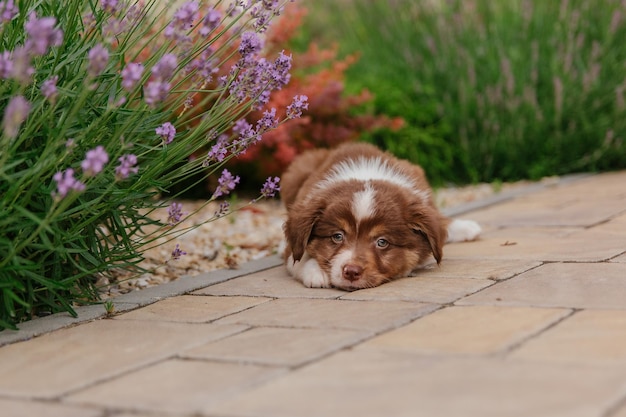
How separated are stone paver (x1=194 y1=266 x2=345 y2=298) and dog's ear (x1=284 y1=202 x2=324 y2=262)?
0.15m

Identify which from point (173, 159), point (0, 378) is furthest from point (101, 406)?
point (173, 159)

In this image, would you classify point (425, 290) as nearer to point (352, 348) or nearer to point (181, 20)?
point (352, 348)

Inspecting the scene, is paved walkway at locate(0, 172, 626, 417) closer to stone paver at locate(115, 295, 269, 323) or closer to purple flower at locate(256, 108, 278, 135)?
stone paver at locate(115, 295, 269, 323)

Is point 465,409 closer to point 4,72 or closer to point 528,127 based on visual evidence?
point 4,72

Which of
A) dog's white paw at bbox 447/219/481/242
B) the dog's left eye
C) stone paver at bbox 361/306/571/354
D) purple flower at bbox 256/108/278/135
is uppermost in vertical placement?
purple flower at bbox 256/108/278/135

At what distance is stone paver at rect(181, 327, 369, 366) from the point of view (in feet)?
10.2

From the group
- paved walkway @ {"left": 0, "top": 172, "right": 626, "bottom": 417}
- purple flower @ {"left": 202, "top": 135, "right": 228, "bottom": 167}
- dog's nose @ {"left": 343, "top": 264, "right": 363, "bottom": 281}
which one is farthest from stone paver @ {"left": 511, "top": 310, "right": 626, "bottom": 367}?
purple flower @ {"left": 202, "top": 135, "right": 228, "bottom": 167}

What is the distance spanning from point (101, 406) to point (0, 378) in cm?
55

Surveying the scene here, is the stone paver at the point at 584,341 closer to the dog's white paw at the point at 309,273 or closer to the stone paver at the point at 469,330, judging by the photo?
the stone paver at the point at 469,330

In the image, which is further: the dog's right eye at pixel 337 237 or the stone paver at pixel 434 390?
the dog's right eye at pixel 337 237

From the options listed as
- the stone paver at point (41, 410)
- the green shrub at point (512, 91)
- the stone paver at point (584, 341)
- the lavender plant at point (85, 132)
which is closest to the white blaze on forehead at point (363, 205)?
the lavender plant at point (85, 132)

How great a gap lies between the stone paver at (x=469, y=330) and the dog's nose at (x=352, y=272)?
2.16 ft

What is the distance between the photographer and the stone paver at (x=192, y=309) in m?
3.88

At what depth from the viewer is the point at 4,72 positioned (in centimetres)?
304
